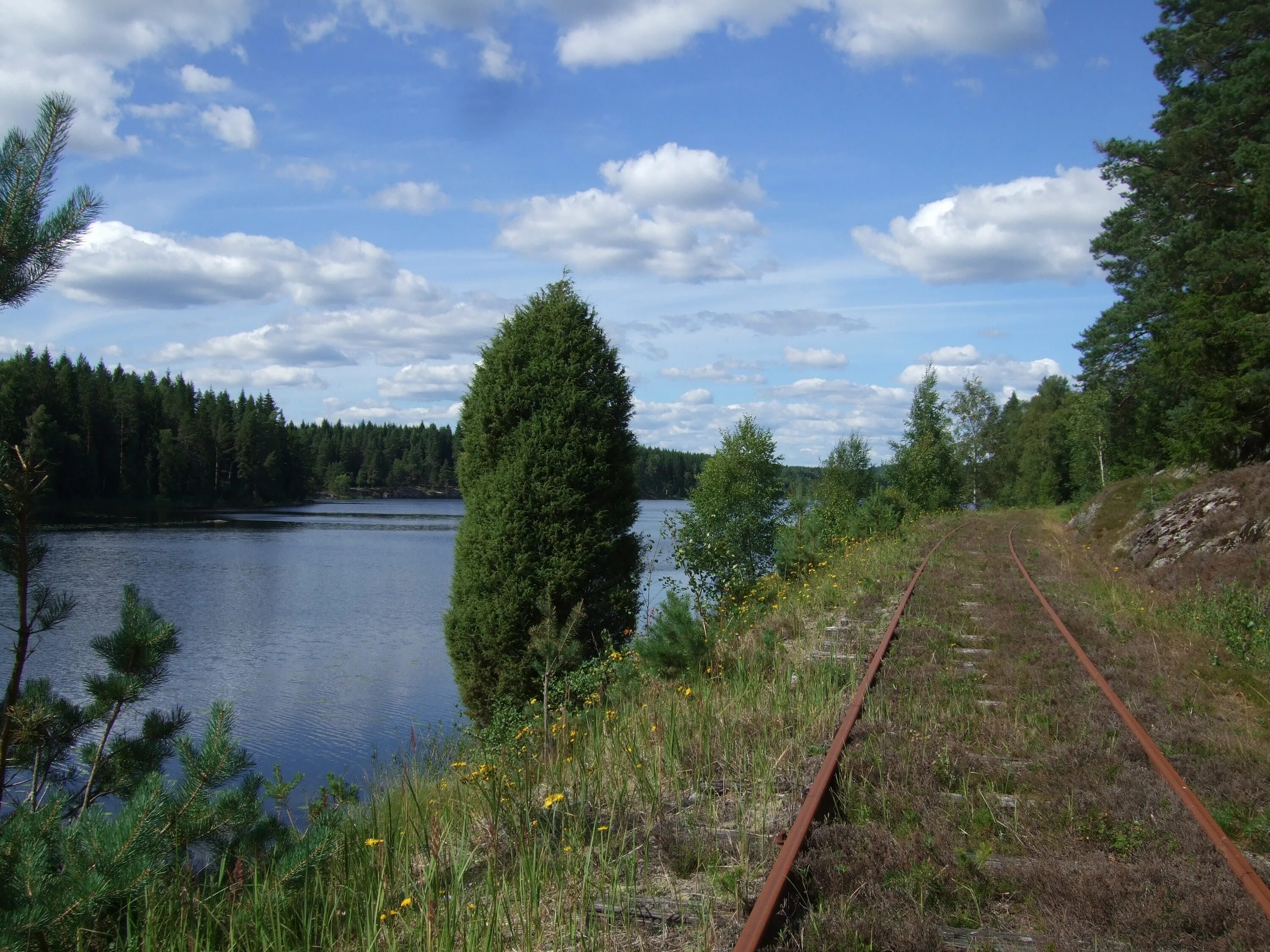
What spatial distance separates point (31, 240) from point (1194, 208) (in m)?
23.8

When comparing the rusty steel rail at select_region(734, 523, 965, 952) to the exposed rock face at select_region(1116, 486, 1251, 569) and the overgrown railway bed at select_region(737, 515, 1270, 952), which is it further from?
the exposed rock face at select_region(1116, 486, 1251, 569)

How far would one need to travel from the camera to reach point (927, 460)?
138 ft

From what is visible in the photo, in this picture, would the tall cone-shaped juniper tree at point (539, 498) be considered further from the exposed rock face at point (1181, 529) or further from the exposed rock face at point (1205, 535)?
the exposed rock face at point (1181, 529)

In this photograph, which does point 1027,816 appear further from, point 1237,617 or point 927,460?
point 927,460

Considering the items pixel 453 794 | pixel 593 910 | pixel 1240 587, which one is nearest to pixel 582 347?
pixel 453 794

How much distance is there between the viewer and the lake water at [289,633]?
12.9 m

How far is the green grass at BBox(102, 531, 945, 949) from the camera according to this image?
3180 mm

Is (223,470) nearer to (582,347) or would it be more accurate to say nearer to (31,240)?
(582,347)

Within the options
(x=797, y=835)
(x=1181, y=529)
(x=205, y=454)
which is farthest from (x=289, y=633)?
(x=205, y=454)

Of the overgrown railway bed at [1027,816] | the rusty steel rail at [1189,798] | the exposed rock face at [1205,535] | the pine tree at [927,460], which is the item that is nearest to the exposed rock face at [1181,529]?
the exposed rock face at [1205,535]

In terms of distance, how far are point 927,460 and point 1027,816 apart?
39.8 meters

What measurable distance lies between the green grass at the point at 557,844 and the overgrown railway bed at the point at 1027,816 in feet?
1.20

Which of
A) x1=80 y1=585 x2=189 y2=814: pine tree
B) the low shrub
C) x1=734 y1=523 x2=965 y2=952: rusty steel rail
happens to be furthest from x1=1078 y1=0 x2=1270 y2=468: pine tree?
x1=80 y1=585 x2=189 y2=814: pine tree

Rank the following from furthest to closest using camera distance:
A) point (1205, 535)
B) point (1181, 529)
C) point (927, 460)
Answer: point (927, 460)
point (1181, 529)
point (1205, 535)
